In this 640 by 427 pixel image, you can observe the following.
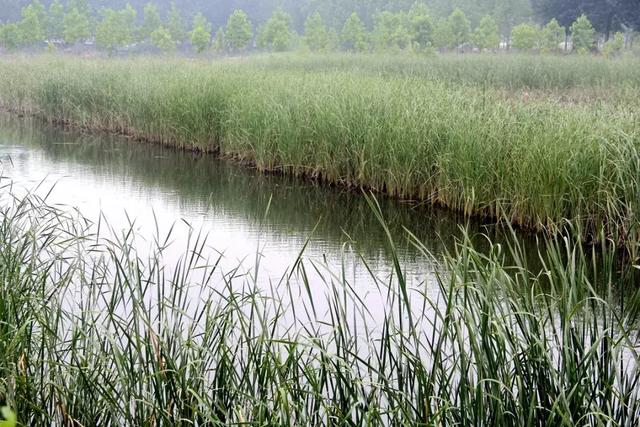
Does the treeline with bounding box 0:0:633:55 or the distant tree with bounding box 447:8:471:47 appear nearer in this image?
the treeline with bounding box 0:0:633:55

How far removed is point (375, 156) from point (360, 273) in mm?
2922

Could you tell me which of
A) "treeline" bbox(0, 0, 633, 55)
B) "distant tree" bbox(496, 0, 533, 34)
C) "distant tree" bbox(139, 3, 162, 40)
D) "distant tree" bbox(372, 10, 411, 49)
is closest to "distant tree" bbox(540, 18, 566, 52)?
"treeline" bbox(0, 0, 633, 55)

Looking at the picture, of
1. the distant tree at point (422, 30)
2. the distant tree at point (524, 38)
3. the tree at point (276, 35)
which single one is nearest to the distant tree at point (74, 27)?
the tree at point (276, 35)

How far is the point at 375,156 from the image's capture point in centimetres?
847

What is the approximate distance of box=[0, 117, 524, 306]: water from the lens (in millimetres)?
6195

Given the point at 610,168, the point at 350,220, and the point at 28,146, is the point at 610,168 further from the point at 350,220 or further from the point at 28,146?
the point at 28,146

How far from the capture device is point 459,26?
40688 millimetres

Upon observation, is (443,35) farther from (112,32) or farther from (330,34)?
(112,32)

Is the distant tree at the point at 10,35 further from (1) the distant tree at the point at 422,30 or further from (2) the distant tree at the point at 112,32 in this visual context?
(1) the distant tree at the point at 422,30

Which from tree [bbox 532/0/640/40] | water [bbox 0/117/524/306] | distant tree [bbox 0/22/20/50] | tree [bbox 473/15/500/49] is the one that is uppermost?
tree [bbox 532/0/640/40]

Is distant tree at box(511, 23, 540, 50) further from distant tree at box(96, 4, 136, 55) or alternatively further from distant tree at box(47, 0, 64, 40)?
distant tree at box(47, 0, 64, 40)

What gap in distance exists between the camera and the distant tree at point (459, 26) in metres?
40.3

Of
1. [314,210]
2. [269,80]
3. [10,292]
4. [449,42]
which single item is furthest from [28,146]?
[449,42]

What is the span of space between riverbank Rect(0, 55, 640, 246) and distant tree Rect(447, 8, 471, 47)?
26.5m
